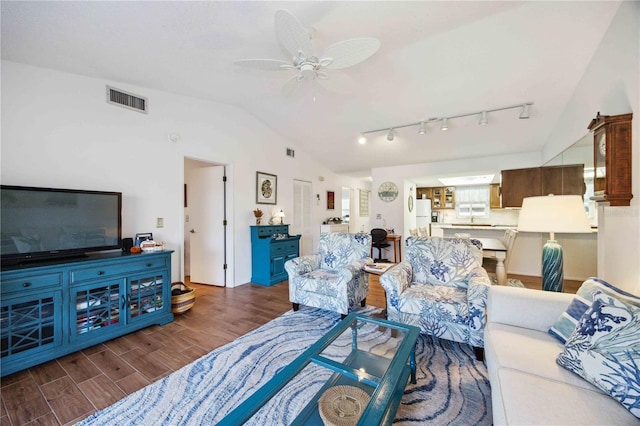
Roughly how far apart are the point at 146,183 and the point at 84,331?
163 cm

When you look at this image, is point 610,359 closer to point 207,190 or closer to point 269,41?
point 269,41

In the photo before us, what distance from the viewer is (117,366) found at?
1.97 metres

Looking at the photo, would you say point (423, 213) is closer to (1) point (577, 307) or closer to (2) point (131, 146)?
(1) point (577, 307)

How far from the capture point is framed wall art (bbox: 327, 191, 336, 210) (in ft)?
22.3

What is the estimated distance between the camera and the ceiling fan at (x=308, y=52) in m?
1.64

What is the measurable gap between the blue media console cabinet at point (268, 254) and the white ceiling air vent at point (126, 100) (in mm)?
2238

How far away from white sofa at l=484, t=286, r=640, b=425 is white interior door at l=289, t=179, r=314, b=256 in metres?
4.16

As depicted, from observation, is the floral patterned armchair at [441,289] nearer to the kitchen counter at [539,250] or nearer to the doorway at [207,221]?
the kitchen counter at [539,250]

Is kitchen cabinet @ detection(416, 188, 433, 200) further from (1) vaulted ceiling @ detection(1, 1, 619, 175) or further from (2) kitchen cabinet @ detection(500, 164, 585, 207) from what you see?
(1) vaulted ceiling @ detection(1, 1, 619, 175)

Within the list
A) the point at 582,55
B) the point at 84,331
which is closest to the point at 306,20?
the point at 582,55

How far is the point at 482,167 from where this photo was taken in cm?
490

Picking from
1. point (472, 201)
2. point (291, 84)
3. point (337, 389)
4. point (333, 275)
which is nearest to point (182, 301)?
point (333, 275)

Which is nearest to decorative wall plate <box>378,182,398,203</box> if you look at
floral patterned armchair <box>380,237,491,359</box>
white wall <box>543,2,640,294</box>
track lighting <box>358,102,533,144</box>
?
track lighting <box>358,102,533,144</box>

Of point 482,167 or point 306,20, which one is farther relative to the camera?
point 482,167
